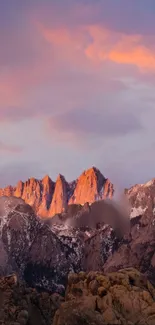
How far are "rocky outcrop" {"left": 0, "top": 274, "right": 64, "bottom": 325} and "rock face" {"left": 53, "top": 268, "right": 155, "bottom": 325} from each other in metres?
16.4

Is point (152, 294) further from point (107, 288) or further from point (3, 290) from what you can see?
point (3, 290)

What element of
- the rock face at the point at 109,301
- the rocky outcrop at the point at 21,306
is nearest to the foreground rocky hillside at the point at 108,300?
the rock face at the point at 109,301

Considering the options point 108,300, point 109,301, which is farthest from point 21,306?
point 109,301

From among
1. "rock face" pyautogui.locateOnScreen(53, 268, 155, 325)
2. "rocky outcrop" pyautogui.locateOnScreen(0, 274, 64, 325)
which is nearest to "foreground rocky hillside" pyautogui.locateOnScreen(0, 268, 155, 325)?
"rock face" pyautogui.locateOnScreen(53, 268, 155, 325)

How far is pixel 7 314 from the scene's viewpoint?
352 ft

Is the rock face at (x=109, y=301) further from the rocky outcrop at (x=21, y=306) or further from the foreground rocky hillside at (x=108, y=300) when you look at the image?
the rocky outcrop at (x=21, y=306)

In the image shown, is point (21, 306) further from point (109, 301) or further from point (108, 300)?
point (109, 301)

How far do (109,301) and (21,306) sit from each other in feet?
97.2

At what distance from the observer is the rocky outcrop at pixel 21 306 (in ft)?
352

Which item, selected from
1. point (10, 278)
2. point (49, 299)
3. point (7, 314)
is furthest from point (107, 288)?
point (49, 299)

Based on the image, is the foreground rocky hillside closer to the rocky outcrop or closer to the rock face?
the rock face

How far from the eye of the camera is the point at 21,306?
11344 cm

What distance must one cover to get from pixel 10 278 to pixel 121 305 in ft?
120

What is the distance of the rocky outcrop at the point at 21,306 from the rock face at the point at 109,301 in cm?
1636
